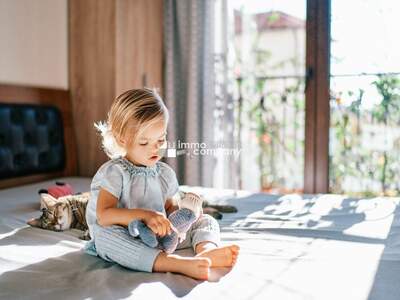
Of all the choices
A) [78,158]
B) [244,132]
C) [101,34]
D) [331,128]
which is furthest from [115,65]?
[331,128]

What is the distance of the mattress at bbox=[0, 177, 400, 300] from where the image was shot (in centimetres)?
97

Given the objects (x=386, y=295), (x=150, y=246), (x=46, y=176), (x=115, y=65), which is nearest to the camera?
(x=386, y=295)

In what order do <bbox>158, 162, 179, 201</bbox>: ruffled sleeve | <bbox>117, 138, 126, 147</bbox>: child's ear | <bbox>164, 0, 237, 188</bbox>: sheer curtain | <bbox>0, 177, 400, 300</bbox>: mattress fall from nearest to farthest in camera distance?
<bbox>0, 177, 400, 300</bbox>: mattress → <bbox>117, 138, 126, 147</bbox>: child's ear → <bbox>158, 162, 179, 201</bbox>: ruffled sleeve → <bbox>164, 0, 237, 188</bbox>: sheer curtain

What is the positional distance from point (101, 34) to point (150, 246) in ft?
6.84

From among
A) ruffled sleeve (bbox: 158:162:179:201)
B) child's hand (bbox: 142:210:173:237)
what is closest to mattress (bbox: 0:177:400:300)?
child's hand (bbox: 142:210:173:237)

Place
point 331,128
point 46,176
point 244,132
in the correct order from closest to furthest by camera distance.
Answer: point 46,176 → point 331,128 → point 244,132

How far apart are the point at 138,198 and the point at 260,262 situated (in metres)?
0.40

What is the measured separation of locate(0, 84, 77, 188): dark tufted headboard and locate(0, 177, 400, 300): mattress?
715 millimetres

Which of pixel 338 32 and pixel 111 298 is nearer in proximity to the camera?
pixel 111 298

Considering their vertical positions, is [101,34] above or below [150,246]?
above

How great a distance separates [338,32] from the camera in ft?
9.77

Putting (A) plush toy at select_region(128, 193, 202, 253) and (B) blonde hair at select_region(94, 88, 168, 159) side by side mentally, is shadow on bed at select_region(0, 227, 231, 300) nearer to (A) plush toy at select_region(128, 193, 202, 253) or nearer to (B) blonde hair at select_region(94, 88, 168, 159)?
(A) plush toy at select_region(128, 193, 202, 253)

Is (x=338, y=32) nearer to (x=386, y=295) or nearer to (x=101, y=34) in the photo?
(x=101, y=34)
